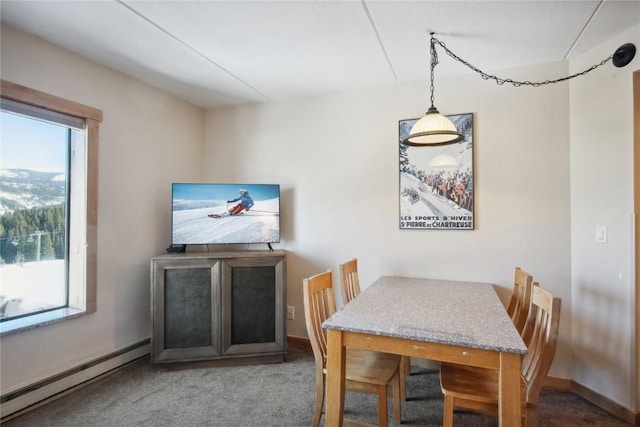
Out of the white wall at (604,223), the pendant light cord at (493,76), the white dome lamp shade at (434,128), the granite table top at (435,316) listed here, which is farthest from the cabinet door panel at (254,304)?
the white wall at (604,223)

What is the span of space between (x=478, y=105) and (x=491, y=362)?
206 cm

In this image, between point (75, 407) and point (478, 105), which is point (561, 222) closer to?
point (478, 105)

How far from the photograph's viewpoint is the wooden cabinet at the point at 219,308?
263 centimetres

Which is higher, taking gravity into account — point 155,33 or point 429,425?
point 155,33

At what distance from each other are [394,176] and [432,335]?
167 centimetres

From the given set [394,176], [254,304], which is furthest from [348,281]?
[394,176]

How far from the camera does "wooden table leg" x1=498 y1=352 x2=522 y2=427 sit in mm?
1283

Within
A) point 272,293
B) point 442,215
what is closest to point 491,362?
point 442,215

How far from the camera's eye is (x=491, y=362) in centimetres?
133

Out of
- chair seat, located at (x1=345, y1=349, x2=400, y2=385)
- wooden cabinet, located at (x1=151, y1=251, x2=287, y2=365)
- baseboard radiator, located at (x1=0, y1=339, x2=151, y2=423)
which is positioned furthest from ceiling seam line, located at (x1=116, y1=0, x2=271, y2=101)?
baseboard radiator, located at (x1=0, y1=339, x2=151, y2=423)

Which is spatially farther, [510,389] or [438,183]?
[438,183]

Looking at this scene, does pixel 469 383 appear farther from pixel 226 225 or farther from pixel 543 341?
pixel 226 225

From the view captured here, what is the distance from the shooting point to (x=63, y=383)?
2.26 metres

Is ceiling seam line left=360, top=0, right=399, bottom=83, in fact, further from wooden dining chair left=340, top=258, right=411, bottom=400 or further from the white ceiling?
wooden dining chair left=340, top=258, right=411, bottom=400
